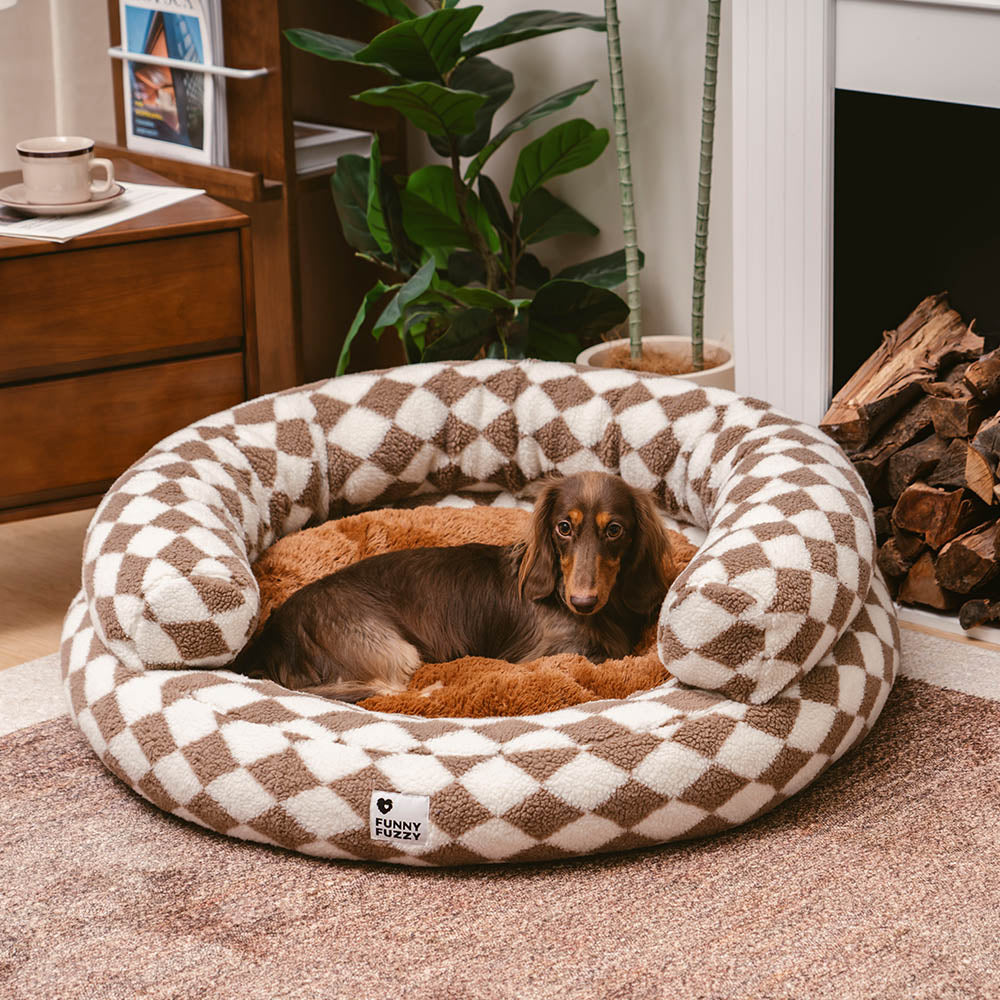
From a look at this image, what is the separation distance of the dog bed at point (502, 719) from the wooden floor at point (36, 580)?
441 mm

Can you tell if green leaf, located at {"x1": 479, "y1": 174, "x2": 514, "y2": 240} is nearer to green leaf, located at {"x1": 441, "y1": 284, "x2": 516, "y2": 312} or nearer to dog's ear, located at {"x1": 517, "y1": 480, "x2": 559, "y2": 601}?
green leaf, located at {"x1": 441, "y1": 284, "x2": 516, "y2": 312}

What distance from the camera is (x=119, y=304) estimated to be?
2611 millimetres

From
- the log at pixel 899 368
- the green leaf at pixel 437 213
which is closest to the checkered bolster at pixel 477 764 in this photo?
the log at pixel 899 368

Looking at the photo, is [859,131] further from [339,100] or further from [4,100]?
[4,100]

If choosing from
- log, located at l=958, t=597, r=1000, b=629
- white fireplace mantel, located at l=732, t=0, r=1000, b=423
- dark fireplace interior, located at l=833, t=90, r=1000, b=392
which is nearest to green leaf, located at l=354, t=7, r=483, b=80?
white fireplace mantel, located at l=732, t=0, r=1000, b=423

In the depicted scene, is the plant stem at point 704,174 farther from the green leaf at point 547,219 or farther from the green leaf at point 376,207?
the green leaf at point 376,207

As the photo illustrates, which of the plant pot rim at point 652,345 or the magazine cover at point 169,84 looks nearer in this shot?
the plant pot rim at point 652,345

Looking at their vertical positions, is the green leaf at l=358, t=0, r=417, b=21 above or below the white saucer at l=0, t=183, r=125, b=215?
above

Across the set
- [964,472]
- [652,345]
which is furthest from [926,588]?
[652,345]

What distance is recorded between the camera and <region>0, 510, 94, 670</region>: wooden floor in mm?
2594

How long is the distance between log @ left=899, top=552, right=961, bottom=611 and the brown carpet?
557 millimetres

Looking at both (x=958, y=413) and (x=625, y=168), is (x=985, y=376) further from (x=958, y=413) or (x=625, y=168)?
(x=625, y=168)

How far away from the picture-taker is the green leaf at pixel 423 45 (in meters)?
2.82

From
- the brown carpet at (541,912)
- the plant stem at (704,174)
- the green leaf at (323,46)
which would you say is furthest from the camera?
the green leaf at (323,46)
